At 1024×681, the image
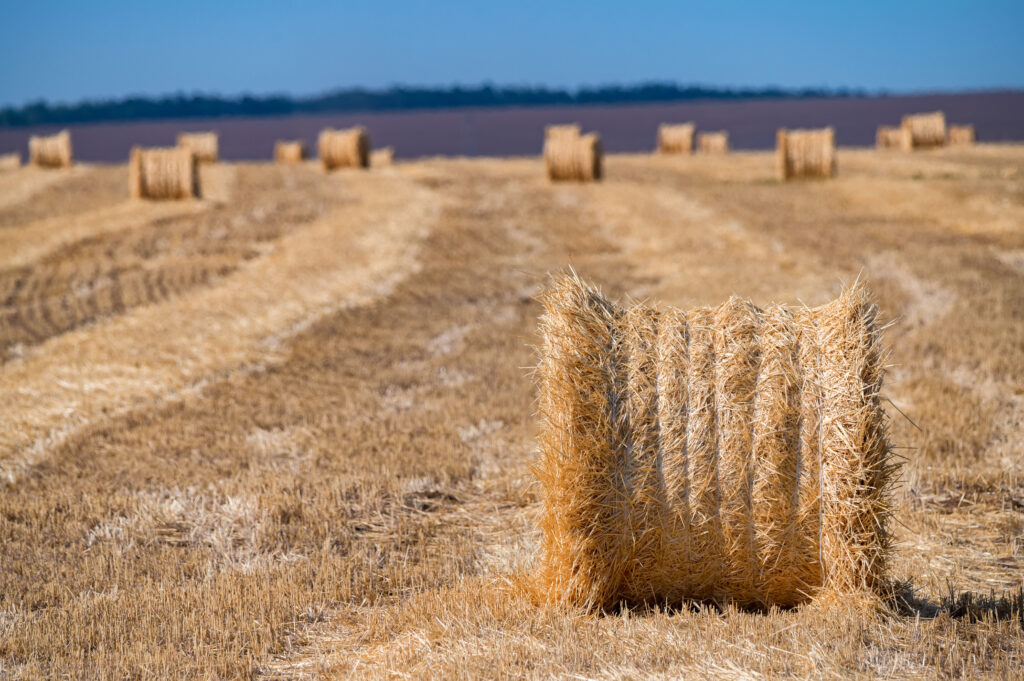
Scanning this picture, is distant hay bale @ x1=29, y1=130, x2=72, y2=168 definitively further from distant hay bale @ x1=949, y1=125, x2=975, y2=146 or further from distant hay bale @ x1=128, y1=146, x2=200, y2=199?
distant hay bale @ x1=949, y1=125, x2=975, y2=146

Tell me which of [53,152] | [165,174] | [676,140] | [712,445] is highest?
[676,140]

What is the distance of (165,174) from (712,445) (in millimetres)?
Answer: 18017

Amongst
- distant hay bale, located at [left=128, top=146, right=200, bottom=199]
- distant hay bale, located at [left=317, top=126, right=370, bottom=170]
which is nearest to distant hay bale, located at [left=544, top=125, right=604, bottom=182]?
distant hay bale, located at [left=317, top=126, right=370, bottom=170]

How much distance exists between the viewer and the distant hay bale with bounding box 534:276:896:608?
4.20 metres

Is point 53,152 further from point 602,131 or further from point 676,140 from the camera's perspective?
point 602,131

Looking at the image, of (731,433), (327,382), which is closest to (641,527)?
(731,433)

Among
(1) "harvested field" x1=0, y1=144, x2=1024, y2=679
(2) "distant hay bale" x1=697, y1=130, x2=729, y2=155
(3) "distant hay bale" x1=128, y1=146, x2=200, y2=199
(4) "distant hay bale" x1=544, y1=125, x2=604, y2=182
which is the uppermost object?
(2) "distant hay bale" x1=697, y1=130, x2=729, y2=155

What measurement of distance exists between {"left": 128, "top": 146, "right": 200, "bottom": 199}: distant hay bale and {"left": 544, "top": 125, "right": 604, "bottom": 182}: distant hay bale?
25.4ft

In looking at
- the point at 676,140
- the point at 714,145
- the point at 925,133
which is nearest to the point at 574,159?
the point at 676,140

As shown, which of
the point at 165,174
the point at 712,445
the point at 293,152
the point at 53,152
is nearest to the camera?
the point at 712,445

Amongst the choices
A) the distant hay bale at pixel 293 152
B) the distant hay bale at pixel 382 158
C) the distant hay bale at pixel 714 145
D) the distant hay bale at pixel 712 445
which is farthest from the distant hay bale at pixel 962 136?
the distant hay bale at pixel 712 445

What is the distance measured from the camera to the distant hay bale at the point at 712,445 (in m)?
4.20

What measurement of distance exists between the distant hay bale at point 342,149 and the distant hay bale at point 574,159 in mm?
7026

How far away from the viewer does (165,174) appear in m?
20.0
